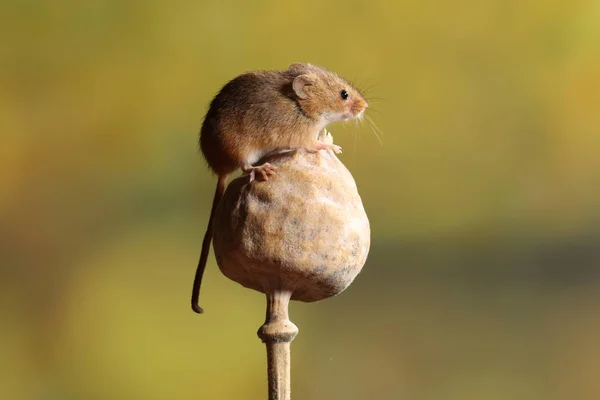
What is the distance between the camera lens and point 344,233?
1558mm

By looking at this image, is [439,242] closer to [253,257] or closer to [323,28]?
[323,28]

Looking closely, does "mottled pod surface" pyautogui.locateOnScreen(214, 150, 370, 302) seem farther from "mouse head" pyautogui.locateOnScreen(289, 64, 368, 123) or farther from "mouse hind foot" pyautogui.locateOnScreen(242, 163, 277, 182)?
"mouse head" pyautogui.locateOnScreen(289, 64, 368, 123)

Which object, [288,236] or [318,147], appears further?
[318,147]

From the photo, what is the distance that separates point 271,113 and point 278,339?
400 millimetres

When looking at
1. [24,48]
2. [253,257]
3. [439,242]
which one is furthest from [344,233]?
[24,48]

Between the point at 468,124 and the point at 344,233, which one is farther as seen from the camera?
the point at 468,124

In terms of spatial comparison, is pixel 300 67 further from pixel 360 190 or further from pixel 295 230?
pixel 360 190

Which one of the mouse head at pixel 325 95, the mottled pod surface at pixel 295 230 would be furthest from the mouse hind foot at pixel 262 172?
the mouse head at pixel 325 95

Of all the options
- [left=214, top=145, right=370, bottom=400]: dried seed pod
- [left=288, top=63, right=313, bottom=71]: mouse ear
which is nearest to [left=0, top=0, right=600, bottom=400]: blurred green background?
[left=288, top=63, right=313, bottom=71]: mouse ear

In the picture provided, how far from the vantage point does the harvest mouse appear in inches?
67.6

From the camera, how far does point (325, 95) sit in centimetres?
174

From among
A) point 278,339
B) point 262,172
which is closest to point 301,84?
point 262,172

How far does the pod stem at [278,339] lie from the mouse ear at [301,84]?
35 centimetres

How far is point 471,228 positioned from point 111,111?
98cm
